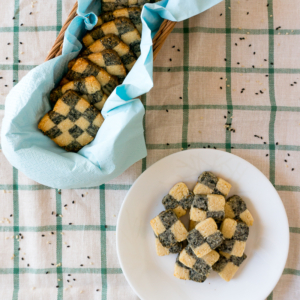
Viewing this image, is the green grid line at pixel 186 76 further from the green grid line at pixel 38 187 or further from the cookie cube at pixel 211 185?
the green grid line at pixel 38 187

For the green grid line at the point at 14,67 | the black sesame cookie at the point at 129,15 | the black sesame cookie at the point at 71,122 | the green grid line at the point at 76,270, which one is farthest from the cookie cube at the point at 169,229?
the green grid line at the point at 14,67

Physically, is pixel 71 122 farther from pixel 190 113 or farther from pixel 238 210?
pixel 238 210

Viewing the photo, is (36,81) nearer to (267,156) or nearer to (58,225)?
(58,225)

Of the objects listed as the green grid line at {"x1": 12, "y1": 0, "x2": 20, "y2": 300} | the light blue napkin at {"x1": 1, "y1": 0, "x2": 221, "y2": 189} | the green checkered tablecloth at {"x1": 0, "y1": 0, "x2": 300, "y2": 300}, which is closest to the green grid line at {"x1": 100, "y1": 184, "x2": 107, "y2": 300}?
the green checkered tablecloth at {"x1": 0, "y1": 0, "x2": 300, "y2": 300}

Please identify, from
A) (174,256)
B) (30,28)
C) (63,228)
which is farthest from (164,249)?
(30,28)

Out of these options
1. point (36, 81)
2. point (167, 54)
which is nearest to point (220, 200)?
point (167, 54)

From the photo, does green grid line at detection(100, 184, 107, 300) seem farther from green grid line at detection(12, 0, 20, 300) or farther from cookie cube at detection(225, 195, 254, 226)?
cookie cube at detection(225, 195, 254, 226)
